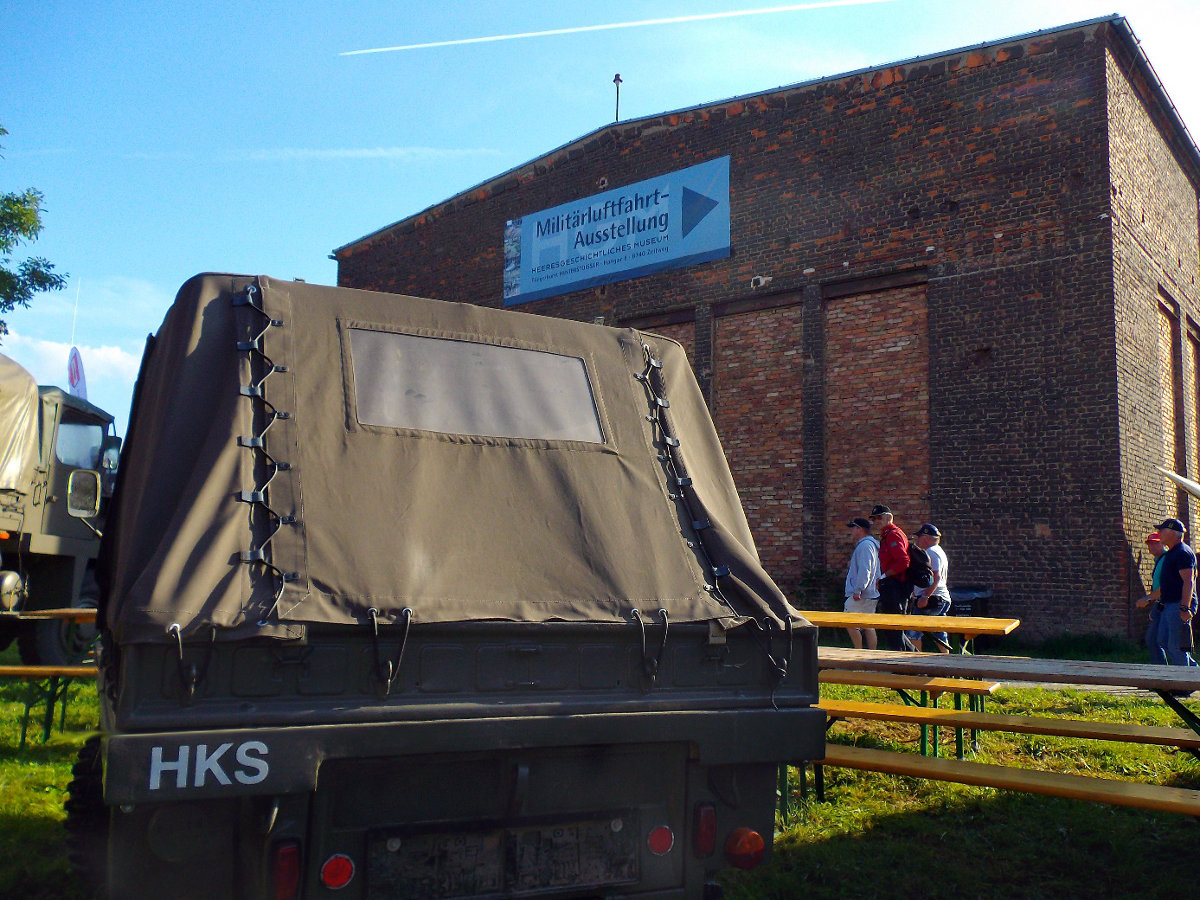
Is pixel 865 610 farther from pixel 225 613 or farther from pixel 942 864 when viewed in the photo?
pixel 225 613

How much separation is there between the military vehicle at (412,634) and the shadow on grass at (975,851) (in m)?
1.32

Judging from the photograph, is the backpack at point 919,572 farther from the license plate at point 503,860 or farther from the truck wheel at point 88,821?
the truck wheel at point 88,821

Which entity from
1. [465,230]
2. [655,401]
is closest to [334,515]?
[655,401]

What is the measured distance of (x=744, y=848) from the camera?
3238mm

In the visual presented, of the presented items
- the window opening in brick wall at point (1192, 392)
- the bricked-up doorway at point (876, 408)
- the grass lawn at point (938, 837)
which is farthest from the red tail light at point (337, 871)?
the window opening in brick wall at point (1192, 392)

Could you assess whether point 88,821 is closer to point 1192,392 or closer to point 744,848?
point 744,848

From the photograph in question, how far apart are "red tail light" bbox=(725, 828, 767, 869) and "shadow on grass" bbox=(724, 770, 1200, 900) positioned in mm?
909

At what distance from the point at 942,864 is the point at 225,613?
136 inches

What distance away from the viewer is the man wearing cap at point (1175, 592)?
10031 mm

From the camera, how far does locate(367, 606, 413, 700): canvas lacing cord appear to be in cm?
279

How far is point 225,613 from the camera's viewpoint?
106 inches

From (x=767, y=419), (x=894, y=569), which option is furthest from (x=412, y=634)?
(x=767, y=419)

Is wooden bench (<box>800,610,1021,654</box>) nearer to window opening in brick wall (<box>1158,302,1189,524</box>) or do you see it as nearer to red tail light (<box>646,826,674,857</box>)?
red tail light (<box>646,826,674,857</box>)

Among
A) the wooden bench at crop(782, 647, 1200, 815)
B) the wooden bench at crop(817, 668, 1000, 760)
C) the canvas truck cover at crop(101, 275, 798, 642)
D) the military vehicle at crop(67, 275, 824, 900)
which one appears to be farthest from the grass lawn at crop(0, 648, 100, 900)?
the wooden bench at crop(817, 668, 1000, 760)
